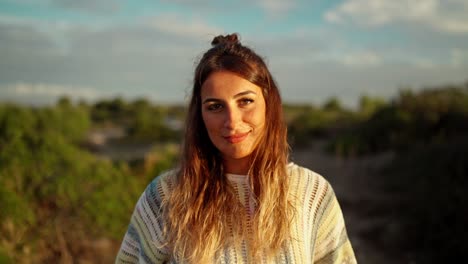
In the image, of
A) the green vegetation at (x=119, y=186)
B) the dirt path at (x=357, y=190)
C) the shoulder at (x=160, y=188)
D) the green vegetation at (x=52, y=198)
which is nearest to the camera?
the shoulder at (x=160, y=188)

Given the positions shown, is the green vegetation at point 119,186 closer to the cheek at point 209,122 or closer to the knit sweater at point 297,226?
the knit sweater at point 297,226

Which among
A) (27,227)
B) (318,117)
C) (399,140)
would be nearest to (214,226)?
(27,227)

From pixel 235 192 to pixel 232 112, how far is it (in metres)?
0.33

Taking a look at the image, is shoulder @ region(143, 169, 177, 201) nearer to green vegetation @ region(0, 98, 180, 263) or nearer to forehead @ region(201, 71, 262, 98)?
forehead @ region(201, 71, 262, 98)

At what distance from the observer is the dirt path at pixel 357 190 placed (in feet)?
22.1

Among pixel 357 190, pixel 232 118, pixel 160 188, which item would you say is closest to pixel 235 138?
pixel 232 118

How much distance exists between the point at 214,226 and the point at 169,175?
32cm

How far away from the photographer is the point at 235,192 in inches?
74.6

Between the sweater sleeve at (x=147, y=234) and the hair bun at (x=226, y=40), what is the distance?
0.61m

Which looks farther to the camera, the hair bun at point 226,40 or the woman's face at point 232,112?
the hair bun at point 226,40

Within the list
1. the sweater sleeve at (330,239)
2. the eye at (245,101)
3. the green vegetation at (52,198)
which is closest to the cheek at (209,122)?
the eye at (245,101)

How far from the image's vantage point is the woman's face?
1.79 meters

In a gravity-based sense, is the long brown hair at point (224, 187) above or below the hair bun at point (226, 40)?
below

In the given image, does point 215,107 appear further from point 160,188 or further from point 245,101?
point 160,188
